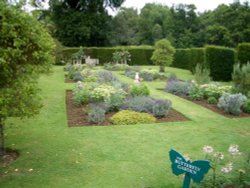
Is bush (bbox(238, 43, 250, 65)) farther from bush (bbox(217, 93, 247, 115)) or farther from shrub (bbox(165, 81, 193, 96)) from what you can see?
bush (bbox(217, 93, 247, 115))

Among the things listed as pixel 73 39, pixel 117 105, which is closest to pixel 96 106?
pixel 117 105

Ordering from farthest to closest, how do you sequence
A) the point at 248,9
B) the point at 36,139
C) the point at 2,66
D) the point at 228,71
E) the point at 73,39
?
the point at 248,9
the point at 73,39
the point at 228,71
the point at 36,139
the point at 2,66

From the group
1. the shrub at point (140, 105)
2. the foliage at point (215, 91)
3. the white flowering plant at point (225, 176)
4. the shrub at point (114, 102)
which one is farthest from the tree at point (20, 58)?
the foliage at point (215, 91)

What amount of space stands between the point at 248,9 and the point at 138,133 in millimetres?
37413

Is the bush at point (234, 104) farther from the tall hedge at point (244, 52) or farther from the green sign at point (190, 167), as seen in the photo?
the tall hedge at point (244, 52)

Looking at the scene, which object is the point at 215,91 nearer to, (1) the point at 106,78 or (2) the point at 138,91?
(2) the point at 138,91

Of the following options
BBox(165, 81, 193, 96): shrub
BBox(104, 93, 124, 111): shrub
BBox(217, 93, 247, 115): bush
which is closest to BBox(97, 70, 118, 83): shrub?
BBox(165, 81, 193, 96): shrub

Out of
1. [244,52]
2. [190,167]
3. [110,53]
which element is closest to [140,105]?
[190,167]

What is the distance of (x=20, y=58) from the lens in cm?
521

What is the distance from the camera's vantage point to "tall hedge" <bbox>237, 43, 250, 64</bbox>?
17484 millimetres

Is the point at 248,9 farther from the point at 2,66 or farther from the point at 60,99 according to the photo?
the point at 2,66

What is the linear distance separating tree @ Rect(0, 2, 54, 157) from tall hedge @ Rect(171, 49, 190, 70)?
2372 centimetres

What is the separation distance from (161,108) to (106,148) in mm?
3200

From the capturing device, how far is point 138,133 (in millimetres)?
7598
